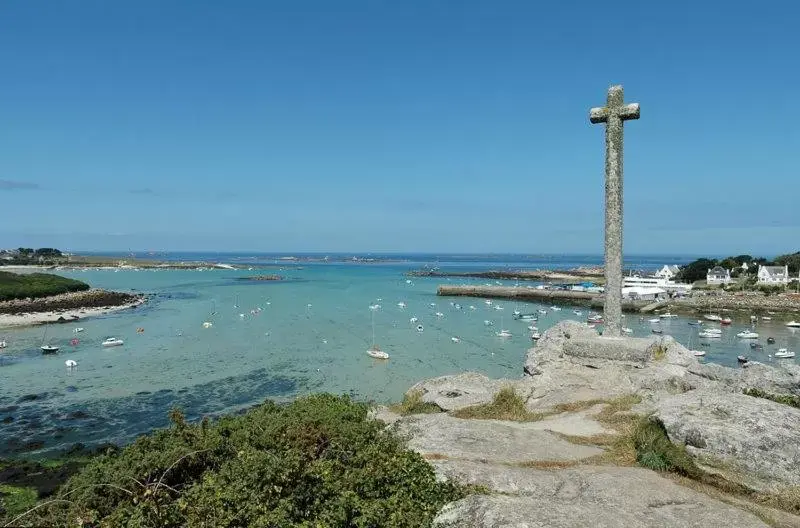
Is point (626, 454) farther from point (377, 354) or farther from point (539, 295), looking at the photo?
point (539, 295)

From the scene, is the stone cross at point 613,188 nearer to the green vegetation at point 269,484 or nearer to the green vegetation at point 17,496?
the green vegetation at point 269,484

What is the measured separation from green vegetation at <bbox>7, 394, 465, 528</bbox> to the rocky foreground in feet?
2.18

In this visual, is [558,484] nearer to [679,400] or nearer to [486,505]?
[486,505]

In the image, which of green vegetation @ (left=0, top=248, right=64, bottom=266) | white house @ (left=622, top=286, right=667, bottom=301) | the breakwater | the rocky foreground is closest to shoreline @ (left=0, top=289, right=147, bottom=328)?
the breakwater

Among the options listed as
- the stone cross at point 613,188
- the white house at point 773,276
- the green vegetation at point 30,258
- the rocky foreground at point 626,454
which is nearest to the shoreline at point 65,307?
the rocky foreground at point 626,454

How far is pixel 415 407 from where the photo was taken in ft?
52.3

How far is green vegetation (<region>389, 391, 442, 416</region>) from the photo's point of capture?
1522 cm

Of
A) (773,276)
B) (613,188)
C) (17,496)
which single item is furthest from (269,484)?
(773,276)

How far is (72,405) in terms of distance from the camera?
27.4 metres

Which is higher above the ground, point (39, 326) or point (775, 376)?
point (775, 376)

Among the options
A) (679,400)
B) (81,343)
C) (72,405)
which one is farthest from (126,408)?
(679,400)

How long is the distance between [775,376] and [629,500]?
942 cm

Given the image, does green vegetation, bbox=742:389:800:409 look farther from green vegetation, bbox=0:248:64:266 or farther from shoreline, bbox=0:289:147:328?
green vegetation, bbox=0:248:64:266

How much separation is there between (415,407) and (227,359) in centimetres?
2691
